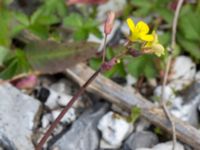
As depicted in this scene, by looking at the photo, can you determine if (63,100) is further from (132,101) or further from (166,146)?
(166,146)

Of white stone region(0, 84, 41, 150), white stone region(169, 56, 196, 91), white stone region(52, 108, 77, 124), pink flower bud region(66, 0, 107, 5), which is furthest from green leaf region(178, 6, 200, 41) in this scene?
white stone region(0, 84, 41, 150)

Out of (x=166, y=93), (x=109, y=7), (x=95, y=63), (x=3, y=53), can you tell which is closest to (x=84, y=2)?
(x=109, y=7)

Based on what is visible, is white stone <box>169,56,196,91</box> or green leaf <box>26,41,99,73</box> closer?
green leaf <box>26,41,99,73</box>

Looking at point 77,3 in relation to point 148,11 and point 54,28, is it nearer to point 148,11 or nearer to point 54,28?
point 54,28

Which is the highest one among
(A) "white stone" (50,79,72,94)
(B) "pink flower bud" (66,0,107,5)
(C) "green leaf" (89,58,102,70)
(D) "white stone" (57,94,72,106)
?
(B) "pink flower bud" (66,0,107,5)

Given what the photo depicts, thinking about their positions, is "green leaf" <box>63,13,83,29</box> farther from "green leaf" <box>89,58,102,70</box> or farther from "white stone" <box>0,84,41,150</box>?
"white stone" <box>0,84,41,150</box>

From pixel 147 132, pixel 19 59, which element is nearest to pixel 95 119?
pixel 147 132
